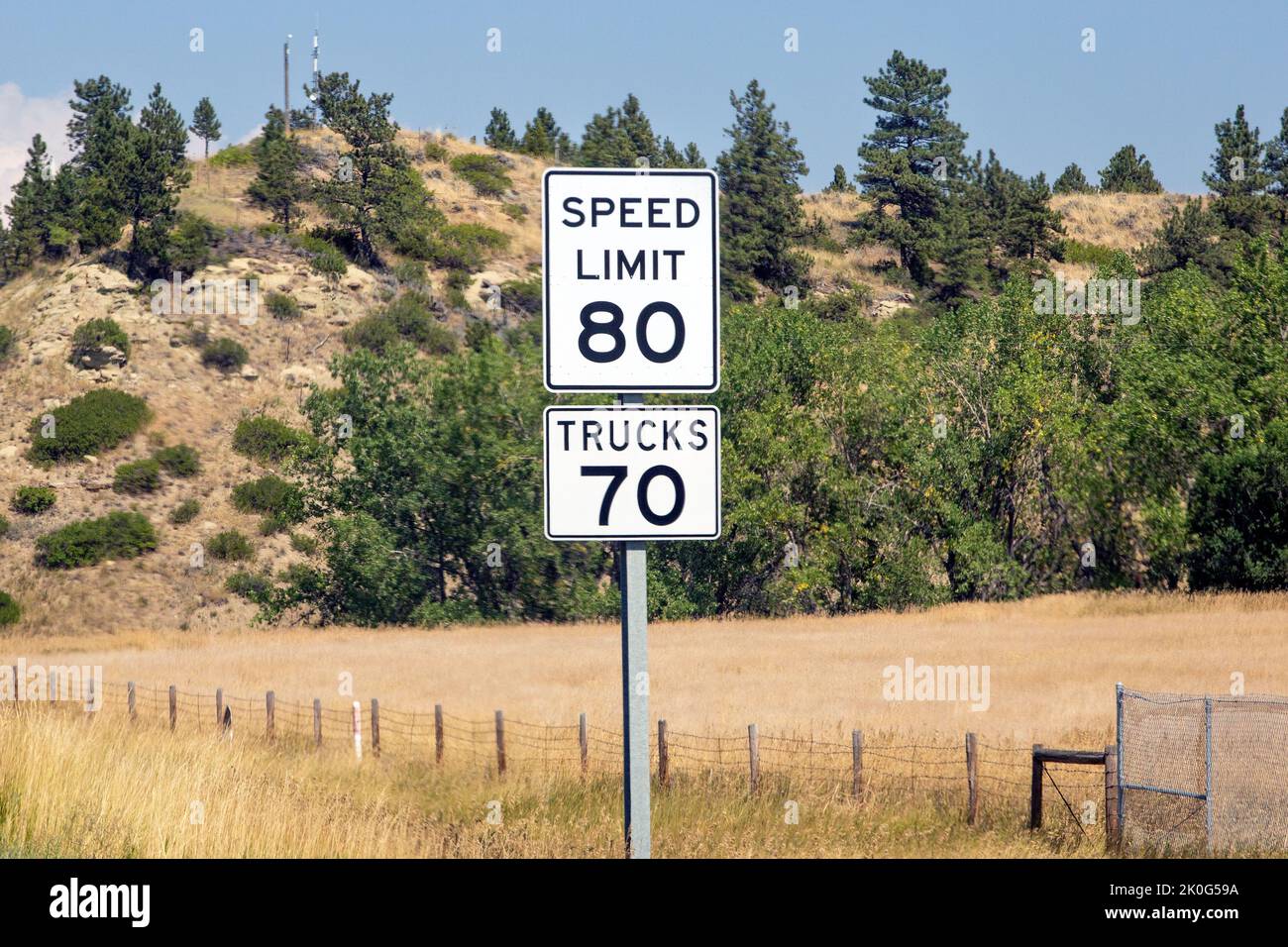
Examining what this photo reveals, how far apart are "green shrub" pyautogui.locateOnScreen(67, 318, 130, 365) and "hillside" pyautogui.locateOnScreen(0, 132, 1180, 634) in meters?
0.64

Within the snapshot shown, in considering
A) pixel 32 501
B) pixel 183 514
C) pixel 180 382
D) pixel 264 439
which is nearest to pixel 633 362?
pixel 183 514

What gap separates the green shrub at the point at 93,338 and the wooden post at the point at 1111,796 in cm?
6377

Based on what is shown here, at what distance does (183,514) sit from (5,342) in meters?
16.3

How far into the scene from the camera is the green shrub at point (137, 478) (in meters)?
62.4

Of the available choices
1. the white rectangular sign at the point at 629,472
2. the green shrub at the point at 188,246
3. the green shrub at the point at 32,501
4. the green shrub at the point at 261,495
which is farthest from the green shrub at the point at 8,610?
the white rectangular sign at the point at 629,472

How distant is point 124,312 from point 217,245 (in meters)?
8.91

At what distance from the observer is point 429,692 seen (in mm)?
30141

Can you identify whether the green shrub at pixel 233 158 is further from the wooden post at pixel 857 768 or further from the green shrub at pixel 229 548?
the wooden post at pixel 857 768

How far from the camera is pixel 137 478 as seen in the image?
6272 cm

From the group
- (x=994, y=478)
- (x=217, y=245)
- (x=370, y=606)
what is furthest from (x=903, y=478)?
(x=217, y=245)

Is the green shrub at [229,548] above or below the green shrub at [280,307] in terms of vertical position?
below

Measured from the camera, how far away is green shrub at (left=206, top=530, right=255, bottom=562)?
60.1m

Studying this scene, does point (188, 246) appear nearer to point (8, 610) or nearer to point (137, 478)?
point (137, 478)

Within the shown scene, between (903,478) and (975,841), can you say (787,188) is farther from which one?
(975,841)
